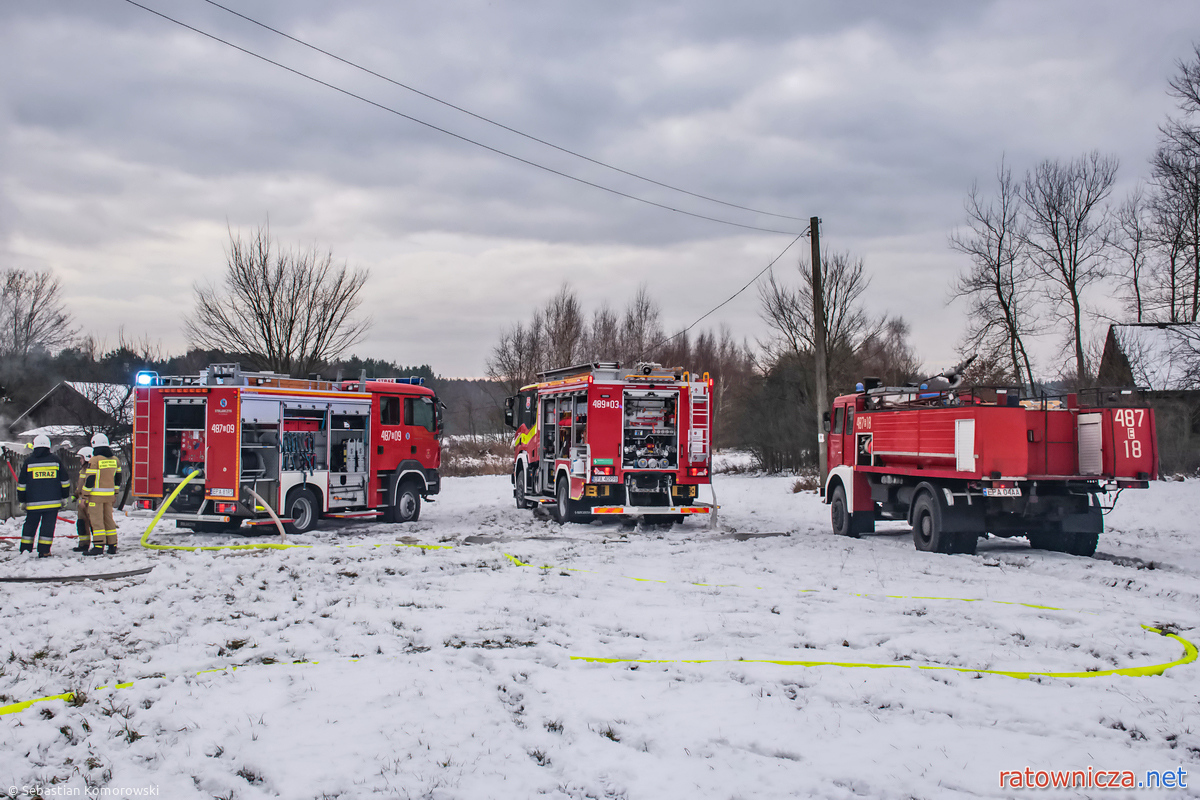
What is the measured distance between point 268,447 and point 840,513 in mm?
10202

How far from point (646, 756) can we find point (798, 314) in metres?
27.7

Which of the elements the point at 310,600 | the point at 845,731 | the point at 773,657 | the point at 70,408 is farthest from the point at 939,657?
the point at 70,408

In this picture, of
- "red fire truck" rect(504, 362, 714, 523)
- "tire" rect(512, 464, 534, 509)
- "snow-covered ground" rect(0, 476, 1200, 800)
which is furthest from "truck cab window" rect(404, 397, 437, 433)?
"snow-covered ground" rect(0, 476, 1200, 800)

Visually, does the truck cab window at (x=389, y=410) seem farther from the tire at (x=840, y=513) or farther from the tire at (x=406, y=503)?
the tire at (x=840, y=513)

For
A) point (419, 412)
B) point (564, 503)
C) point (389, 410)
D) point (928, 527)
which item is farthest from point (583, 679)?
point (419, 412)

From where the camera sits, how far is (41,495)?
38.6 ft

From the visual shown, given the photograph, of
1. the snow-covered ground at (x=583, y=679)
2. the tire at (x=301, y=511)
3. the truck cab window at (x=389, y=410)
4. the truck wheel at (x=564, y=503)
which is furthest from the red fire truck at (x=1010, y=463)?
the tire at (x=301, y=511)

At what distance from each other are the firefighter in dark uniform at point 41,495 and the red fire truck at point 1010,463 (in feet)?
40.5

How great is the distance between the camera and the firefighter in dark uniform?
11.7 meters

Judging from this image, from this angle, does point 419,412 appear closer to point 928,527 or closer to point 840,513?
point 840,513

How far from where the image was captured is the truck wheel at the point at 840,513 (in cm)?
1511

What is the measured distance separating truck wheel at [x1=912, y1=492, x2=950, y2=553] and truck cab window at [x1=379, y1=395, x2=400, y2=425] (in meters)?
9.51

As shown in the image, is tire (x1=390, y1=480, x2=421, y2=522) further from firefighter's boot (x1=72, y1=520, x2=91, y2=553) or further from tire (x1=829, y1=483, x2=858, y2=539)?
tire (x1=829, y1=483, x2=858, y2=539)

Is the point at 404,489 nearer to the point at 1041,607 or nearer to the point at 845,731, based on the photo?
the point at 1041,607
